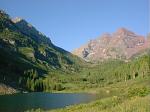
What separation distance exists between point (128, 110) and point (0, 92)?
179499 mm

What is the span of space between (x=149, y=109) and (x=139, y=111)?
1.04 m

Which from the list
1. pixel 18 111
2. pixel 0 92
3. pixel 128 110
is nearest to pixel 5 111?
pixel 18 111

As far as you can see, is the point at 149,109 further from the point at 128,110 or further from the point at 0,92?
the point at 0,92

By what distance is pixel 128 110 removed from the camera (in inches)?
1100

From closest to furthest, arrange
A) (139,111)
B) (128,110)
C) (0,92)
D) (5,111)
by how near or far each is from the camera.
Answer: (139,111), (128,110), (5,111), (0,92)

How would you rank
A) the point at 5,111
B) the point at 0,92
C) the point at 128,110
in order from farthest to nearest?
the point at 0,92, the point at 5,111, the point at 128,110

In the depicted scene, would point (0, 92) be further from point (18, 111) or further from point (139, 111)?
point (139, 111)

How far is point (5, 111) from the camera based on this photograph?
267ft

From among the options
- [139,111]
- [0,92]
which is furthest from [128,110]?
[0,92]

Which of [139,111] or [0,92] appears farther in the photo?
[0,92]

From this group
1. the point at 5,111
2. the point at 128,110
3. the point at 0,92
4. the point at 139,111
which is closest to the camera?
the point at 139,111

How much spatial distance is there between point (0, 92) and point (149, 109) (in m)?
181

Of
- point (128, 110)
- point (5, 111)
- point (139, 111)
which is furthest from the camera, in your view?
Result: point (5, 111)

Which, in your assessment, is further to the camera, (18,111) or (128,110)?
(18,111)
